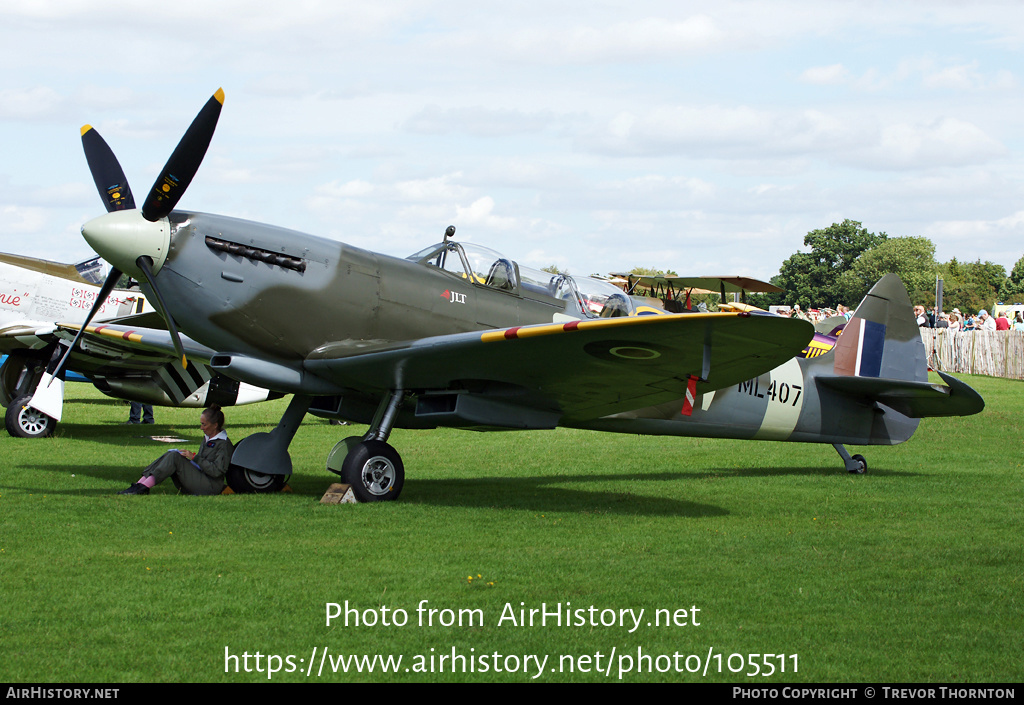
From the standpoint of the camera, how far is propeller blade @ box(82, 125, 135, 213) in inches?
341

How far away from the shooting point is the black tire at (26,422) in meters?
14.4

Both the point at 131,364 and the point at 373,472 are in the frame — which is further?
the point at 131,364

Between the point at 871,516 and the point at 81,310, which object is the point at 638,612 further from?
the point at 81,310

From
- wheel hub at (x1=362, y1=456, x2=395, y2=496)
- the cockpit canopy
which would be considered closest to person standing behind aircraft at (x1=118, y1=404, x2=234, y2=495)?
wheel hub at (x1=362, y1=456, x2=395, y2=496)

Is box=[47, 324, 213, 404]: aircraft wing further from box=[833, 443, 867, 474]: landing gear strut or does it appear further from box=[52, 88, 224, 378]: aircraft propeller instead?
box=[833, 443, 867, 474]: landing gear strut

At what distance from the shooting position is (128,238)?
7766mm

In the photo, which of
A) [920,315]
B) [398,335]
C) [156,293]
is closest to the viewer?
[156,293]

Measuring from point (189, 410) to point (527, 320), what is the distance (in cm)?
1344

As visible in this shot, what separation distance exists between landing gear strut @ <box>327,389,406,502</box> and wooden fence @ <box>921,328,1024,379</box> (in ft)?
79.8

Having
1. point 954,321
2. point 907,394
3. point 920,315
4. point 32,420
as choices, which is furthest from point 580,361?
point 954,321

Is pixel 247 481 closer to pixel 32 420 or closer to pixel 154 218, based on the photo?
pixel 154 218

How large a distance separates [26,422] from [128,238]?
813 cm

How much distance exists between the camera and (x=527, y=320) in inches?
375
